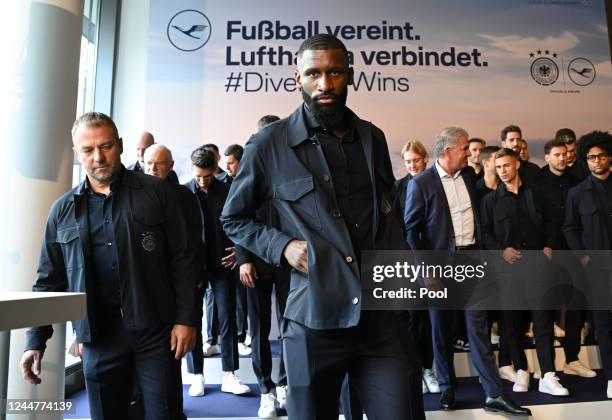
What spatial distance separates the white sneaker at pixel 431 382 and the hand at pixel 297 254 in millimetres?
2507

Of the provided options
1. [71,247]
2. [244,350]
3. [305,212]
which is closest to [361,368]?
[305,212]

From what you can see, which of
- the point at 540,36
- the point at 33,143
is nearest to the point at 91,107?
the point at 33,143

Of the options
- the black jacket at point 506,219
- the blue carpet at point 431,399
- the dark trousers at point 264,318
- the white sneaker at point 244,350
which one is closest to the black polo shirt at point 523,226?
the black jacket at point 506,219

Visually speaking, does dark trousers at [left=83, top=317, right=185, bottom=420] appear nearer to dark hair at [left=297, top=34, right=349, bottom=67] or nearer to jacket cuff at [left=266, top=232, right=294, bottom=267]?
jacket cuff at [left=266, top=232, right=294, bottom=267]

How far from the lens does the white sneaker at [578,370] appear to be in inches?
159

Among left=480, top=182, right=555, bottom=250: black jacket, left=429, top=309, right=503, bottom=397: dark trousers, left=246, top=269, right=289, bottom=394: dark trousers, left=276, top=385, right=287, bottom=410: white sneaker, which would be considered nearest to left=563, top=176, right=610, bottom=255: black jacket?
left=480, top=182, right=555, bottom=250: black jacket

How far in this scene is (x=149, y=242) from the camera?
2.11 m

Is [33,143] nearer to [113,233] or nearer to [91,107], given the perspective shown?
[113,233]

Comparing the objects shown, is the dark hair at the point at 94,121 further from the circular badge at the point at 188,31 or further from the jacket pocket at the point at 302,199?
the circular badge at the point at 188,31

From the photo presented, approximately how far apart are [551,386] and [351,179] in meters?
2.69

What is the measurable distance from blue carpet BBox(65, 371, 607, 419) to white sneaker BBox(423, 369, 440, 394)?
2.0 inches

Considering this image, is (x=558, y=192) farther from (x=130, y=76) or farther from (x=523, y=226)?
(x=130, y=76)

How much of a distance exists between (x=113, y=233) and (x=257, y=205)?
2.06ft

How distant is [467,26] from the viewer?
20.5ft
